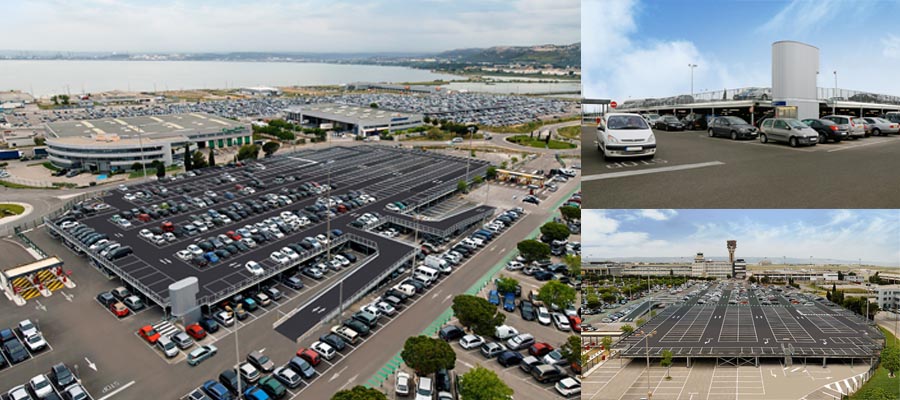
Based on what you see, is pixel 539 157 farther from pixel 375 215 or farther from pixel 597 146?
pixel 597 146

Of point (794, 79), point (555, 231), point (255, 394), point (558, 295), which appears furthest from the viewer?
point (555, 231)

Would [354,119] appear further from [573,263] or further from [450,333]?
[450,333]

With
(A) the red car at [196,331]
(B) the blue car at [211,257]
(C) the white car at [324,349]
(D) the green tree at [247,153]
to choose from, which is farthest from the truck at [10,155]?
(C) the white car at [324,349]

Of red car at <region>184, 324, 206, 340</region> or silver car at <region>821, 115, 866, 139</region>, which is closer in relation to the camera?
silver car at <region>821, 115, 866, 139</region>

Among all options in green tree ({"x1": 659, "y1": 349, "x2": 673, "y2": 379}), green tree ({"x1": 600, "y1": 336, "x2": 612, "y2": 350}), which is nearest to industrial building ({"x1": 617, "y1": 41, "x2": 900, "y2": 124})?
green tree ({"x1": 600, "y1": 336, "x2": 612, "y2": 350})

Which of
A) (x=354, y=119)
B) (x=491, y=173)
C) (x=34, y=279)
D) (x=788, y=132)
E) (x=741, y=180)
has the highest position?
(x=354, y=119)

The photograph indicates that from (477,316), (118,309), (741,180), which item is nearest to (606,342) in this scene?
(741,180)

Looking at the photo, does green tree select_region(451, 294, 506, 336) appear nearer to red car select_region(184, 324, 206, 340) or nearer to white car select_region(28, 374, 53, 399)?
red car select_region(184, 324, 206, 340)

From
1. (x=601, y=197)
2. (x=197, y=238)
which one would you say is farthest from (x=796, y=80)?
(x=197, y=238)
